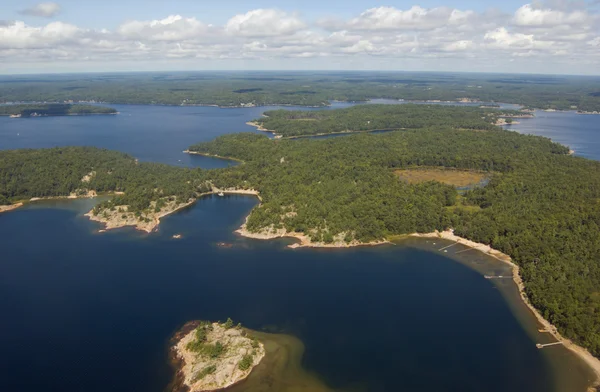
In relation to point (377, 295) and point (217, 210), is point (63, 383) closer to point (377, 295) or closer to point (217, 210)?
point (377, 295)

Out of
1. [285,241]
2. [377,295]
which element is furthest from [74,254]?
[377,295]

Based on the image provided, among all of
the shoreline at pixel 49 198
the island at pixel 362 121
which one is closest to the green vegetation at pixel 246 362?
the shoreline at pixel 49 198

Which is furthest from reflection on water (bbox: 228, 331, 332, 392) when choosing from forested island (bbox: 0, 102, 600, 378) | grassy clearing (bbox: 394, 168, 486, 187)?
grassy clearing (bbox: 394, 168, 486, 187)

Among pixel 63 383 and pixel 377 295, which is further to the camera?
pixel 377 295

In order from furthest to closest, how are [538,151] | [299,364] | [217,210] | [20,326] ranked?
[538,151] → [217,210] → [20,326] → [299,364]

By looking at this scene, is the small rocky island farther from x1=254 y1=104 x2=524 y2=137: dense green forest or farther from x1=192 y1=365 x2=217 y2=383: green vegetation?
x1=254 y1=104 x2=524 y2=137: dense green forest

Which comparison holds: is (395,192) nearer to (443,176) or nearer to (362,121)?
(443,176)

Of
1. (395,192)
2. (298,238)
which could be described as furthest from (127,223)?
(395,192)
